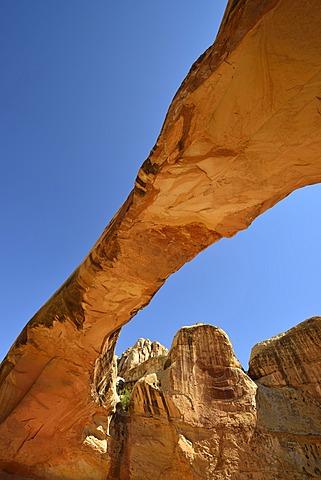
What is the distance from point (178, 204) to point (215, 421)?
36.3 ft

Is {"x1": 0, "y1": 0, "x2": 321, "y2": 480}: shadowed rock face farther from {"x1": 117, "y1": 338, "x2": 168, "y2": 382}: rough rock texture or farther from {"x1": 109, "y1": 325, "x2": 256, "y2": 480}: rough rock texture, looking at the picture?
{"x1": 117, "y1": 338, "x2": 168, "y2": 382}: rough rock texture

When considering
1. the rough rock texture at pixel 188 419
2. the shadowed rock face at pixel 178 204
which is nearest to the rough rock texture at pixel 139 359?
the rough rock texture at pixel 188 419

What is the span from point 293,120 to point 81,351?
682 centimetres

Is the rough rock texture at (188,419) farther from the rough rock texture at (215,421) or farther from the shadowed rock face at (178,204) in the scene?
the shadowed rock face at (178,204)

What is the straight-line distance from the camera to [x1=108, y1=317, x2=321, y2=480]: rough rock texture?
33.7ft

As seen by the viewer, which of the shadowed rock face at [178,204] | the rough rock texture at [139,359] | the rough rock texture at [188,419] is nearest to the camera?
the shadowed rock face at [178,204]

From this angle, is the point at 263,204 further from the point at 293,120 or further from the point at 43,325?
the point at 43,325

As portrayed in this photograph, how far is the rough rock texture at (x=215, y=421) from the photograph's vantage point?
10266 mm

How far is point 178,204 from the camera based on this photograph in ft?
15.2

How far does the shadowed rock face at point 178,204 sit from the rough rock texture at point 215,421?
2148 millimetres

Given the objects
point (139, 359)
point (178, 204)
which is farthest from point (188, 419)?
point (139, 359)

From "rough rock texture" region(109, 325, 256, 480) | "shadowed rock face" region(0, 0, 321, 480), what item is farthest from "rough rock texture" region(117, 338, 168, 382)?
"shadowed rock face" region(0, 0, 321, 480)

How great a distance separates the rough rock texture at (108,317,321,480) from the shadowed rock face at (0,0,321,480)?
7.05 ft

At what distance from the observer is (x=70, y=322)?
656cm
